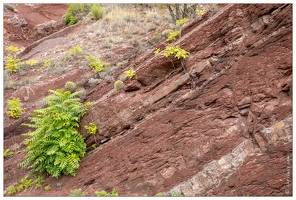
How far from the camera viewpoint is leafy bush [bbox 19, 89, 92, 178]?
6.75 metres

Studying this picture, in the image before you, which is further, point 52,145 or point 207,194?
point 52,145

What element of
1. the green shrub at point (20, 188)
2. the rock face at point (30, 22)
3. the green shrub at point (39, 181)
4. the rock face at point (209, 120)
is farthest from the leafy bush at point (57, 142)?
the rock face at point (30, 22)

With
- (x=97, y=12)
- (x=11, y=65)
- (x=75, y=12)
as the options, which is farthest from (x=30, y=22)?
(x=11, y=65)

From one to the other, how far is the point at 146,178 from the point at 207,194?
1436 mm

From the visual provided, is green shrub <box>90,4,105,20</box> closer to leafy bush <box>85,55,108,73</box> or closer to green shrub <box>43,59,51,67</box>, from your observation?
green shrub <box>43,59,51,67</box>

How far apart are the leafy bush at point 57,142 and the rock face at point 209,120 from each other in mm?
294

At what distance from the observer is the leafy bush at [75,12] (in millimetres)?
17406

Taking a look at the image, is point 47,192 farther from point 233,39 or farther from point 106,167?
point 233,39

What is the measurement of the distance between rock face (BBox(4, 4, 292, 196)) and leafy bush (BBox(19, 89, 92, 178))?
294 mm

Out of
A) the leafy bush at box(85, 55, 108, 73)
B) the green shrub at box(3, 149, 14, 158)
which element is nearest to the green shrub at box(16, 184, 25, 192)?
the green shrub at box(3, 149, 14, 158)

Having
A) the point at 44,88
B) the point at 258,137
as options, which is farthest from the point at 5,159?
the point at 258,137

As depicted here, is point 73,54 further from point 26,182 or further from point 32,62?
point 26,182

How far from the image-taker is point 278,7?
19.7 ft

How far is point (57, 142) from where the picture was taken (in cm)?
676
